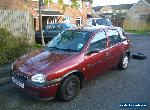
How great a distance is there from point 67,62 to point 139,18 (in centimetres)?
4426

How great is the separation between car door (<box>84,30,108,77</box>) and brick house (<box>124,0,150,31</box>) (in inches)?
1340

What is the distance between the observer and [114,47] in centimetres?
765

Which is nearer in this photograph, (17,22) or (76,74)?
(76,74)

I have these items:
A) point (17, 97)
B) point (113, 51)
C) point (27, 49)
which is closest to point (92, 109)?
point (17, 97)

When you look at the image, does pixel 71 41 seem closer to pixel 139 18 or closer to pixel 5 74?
pixel 5 74

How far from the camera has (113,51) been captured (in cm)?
757

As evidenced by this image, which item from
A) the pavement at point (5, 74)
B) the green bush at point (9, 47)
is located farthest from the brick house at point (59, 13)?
the pavement at point (5, 74)

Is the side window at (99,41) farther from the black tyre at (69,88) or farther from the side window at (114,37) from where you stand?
the black tyre at (69,88)

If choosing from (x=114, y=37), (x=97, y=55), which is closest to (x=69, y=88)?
(x=97, y=55)

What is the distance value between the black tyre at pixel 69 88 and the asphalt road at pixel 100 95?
134 millimetres

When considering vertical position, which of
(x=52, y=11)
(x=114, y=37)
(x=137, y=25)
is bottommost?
(x=114, y=37)

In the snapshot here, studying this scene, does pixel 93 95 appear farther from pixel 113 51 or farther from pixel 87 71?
pixel 113 51

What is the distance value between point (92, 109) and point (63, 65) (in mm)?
1184

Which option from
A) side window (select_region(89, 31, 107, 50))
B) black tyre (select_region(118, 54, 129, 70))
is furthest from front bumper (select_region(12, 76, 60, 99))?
black tyre (select_region(118, 54, 129, 70))
